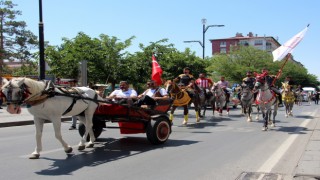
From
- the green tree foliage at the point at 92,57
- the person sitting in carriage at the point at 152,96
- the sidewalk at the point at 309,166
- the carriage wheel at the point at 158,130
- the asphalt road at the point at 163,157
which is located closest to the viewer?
the sidewalk at the point at 309,166

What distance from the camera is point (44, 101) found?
27.0 ft

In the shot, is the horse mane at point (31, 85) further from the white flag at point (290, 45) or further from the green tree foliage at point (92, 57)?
the green tree foliage at point (92, 57)

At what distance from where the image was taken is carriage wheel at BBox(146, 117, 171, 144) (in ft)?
33.6

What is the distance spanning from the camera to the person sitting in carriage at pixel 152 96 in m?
11.1

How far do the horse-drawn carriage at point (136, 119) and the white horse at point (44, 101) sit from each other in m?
0.55

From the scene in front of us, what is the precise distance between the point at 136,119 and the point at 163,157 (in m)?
1.77

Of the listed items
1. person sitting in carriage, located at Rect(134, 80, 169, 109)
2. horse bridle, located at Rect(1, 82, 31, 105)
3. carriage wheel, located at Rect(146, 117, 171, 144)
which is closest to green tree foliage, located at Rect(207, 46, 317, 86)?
person sitting in carriage, located at Rect(134, 80, 169, 109)

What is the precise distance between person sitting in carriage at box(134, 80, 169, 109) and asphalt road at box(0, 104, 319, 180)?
1059 millimetres

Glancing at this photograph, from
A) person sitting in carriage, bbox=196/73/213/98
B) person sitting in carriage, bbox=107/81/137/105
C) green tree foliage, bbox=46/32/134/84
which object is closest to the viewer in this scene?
person sitting in carriage, bbox=107/81/137/105

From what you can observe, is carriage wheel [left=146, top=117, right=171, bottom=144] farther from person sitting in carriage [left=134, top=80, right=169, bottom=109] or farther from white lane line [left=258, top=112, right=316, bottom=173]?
white lane line [left=258, top=112, right=316, bottom=173]

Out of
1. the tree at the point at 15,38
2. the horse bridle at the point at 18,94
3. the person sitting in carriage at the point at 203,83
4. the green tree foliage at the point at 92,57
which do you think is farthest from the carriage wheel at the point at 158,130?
the tree at the point at 15,38

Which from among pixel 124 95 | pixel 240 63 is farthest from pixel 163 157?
pixel 240 63

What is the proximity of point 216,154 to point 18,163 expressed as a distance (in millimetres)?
4223

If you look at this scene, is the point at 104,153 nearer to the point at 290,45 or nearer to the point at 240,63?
the point at 290,45
